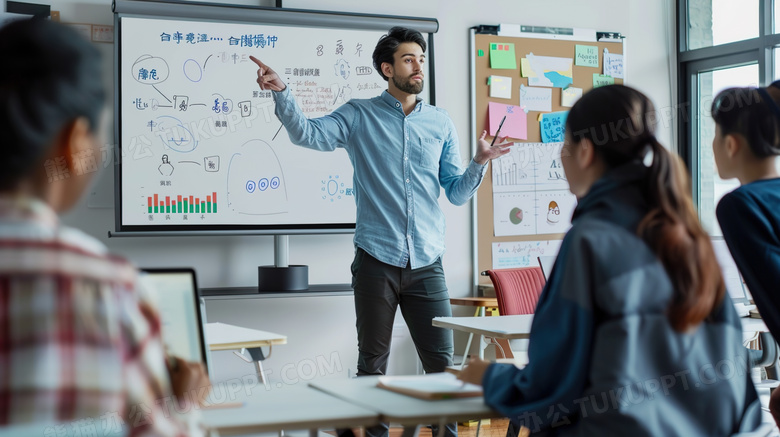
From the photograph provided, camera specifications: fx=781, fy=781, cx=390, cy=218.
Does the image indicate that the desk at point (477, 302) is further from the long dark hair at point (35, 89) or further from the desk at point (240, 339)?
the long dark hair at point (35, 89)

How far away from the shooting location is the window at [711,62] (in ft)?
15.7

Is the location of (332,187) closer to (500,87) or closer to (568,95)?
(500,87)

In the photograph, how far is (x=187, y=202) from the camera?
13.1ft

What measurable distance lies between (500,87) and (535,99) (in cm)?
26

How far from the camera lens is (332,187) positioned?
427cm

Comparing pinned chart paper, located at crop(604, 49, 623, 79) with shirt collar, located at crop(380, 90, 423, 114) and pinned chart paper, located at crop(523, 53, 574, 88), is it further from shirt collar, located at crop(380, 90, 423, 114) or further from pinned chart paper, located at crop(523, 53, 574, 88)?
shirt collar, located at crop(380, 90, 423, 114)

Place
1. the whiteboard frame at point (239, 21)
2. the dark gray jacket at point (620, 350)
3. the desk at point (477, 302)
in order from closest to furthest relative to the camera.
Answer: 1. the dark gray jacket at point (620, 350)
2. the whiteboard frame at point (239, 21)
3. the desk at point (477, 302)

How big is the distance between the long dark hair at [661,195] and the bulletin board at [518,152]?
3219mm

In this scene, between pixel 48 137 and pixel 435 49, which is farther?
pixel 435 49

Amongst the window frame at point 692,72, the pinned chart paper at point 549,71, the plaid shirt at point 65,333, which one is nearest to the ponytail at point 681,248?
the plaid shirt at point 65,333

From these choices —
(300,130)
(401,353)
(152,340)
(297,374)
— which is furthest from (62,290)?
(401,353)

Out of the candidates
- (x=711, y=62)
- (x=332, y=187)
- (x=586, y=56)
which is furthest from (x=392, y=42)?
(x=711, y=62)

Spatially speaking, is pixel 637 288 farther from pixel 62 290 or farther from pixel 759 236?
pixel 62 290

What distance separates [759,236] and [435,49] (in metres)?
3.15
